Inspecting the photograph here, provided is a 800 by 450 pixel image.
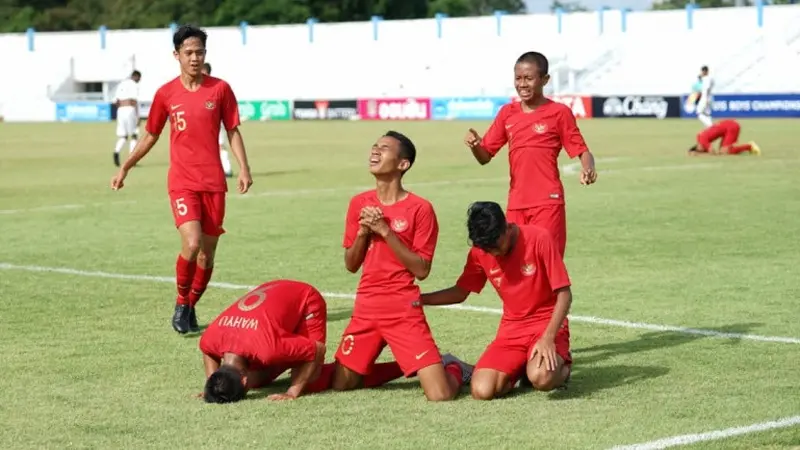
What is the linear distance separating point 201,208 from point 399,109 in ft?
179

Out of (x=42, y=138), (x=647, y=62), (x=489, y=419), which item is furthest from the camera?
(x=647, y=62)

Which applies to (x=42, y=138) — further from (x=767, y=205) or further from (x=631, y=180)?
(x=767, y=205)

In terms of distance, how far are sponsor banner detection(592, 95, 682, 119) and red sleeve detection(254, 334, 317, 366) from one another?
2013 inches

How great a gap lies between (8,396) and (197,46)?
323cm

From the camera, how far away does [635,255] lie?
14727mm

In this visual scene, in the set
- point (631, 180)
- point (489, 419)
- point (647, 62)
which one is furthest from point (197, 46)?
point (647, 62)

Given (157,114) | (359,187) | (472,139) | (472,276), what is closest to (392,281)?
(472,276)

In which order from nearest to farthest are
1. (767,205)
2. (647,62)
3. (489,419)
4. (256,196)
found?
(489,419), (767,205), (256,196), (647,62)

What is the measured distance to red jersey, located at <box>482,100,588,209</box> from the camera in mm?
9523

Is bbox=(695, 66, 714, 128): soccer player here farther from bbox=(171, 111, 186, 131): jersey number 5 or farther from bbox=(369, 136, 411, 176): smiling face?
bbox=(369, 136, 411, 176): smiling face

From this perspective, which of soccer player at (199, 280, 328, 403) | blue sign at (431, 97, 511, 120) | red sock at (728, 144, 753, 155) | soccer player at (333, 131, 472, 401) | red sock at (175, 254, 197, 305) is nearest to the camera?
soccer player at (199, 280, 328, 403)

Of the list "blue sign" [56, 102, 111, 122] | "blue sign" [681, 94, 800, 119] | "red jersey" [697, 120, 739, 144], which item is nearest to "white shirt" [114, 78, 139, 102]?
"red jersey" [697, 120, 739, 144]

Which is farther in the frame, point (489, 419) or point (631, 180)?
point (631, 180)

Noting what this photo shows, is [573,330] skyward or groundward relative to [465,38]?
groundward
